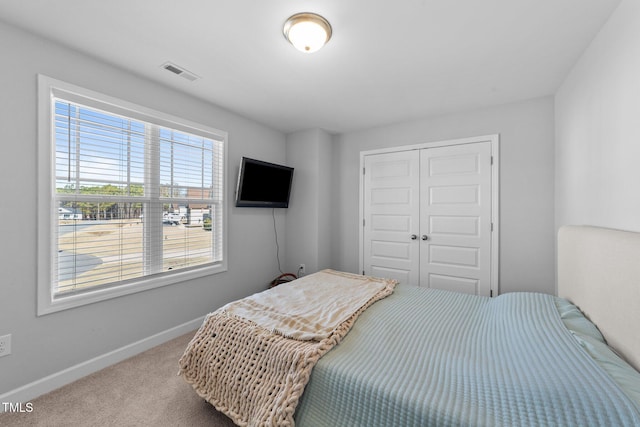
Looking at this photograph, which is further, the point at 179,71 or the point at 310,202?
the point at 310,202

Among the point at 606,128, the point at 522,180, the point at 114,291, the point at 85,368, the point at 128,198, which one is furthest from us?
the point at 522,180

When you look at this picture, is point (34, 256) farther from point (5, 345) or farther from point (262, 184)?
point (262, 184)

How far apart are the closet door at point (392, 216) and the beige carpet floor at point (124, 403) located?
97.0 inches

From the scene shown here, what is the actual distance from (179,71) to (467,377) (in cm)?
278

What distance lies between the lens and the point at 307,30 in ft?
5.32

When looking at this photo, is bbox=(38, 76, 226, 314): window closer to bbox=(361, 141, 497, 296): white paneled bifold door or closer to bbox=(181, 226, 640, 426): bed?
bbox=(181, 226, 640, 426): bed

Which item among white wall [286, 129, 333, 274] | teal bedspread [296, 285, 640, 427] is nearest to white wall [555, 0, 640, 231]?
teal bedspread [296, 285, 640, 427]

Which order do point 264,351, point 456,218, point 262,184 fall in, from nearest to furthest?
1. point 264,351
2. point 456,218
3. point 262,184

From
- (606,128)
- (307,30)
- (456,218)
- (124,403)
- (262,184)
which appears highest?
(307,30)

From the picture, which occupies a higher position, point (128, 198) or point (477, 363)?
point (128, 198)

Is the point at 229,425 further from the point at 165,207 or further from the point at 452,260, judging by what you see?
the point at 452,260

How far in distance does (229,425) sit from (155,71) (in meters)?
2.63

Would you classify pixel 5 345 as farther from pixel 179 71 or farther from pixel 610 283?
pixel 610 283

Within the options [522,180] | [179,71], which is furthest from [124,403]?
[522,180]
